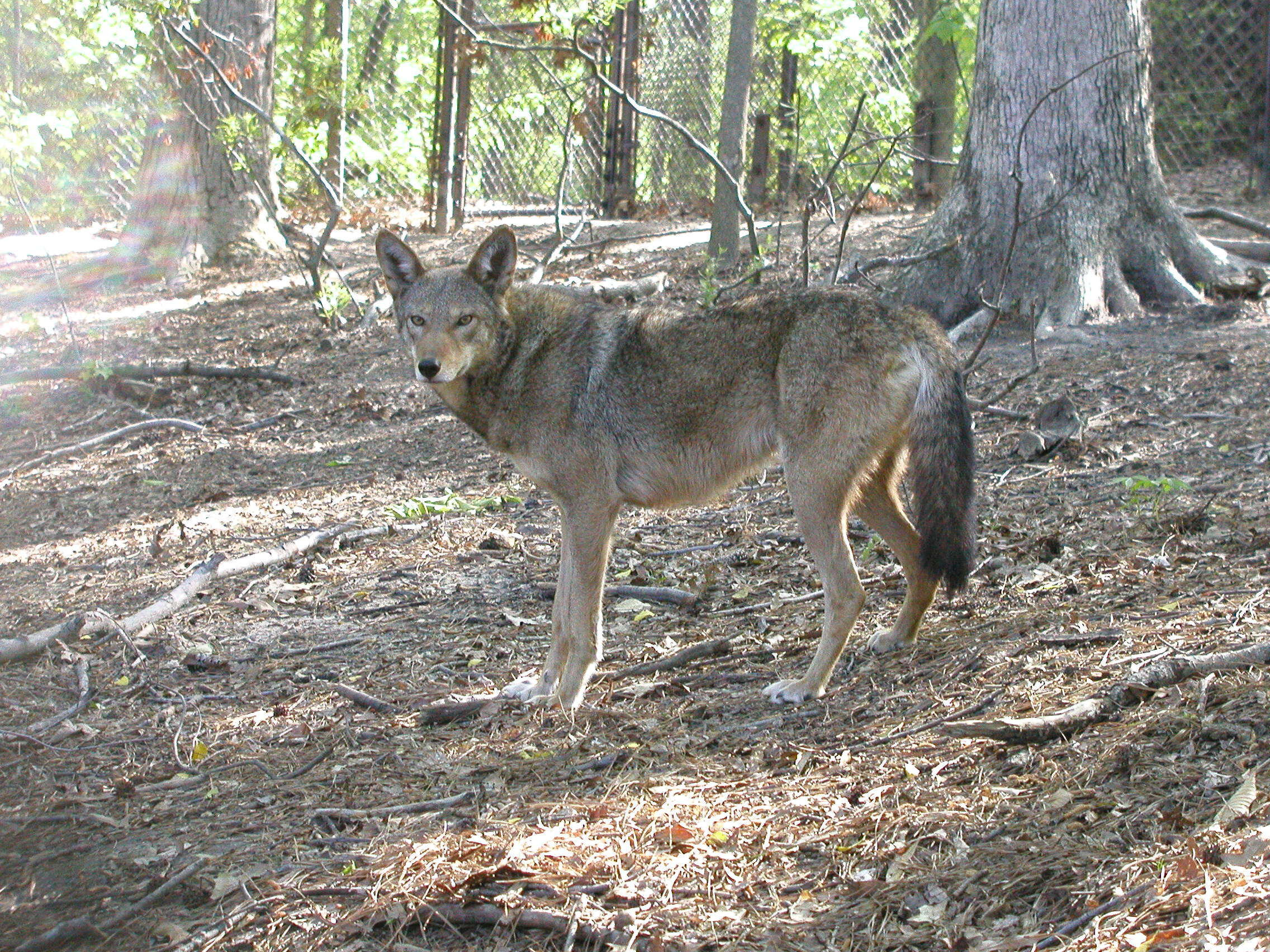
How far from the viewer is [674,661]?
453 centimetres

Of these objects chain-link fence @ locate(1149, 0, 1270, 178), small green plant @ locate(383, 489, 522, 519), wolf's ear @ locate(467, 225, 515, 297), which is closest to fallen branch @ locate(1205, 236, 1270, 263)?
chain-link fence @ locate(1149, 0, 1270, 178)

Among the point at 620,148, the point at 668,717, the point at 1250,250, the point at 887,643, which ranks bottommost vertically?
the point at 668,717

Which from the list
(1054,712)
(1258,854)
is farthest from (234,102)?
(1258,854)

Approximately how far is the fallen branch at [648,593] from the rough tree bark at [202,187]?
→ 863 cm

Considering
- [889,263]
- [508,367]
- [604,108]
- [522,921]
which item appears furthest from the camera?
[604,108]

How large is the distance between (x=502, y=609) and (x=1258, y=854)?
11.8ft

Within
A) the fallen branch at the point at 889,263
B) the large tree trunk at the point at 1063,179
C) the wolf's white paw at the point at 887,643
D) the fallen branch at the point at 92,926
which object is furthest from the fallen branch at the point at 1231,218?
the fallen branch at the point at 92,926

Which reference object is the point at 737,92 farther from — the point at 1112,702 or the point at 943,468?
the point at 1112,702

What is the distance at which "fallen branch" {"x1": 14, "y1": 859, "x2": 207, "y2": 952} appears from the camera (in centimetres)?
275

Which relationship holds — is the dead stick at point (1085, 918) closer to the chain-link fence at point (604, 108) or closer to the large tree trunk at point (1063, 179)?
the large tree trunk at point (1063, 179)

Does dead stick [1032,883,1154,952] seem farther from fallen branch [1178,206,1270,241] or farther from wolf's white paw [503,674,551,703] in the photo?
fallen branch [1178,206,1270,241]

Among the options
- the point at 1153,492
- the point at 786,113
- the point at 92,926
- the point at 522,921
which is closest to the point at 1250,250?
the point at 1153,492

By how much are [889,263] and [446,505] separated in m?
3.63

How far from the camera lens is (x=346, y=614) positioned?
17.5 ft
